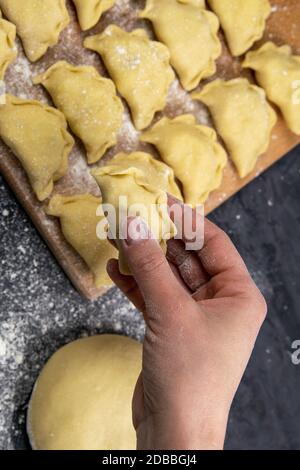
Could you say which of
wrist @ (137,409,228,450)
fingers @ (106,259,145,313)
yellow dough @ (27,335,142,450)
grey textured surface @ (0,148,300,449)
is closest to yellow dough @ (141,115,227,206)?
grey textured surface @ (0,148,300,449)

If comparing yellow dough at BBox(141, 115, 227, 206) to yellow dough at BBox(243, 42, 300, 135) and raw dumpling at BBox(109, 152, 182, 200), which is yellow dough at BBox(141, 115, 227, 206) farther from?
yellow dough at BBox(243, 42, 300, 135)

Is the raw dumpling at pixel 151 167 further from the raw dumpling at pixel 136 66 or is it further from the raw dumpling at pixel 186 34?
the raw dumpling at pixel 186 34

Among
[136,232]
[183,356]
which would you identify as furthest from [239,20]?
[183,356]

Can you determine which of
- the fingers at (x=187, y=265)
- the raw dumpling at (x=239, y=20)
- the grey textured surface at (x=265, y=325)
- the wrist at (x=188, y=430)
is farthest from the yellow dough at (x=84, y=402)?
the raw dumpling at (x=239, y=20)

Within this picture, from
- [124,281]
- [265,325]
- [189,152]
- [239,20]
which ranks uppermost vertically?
[239,20]

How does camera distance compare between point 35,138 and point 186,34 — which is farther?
point 186,34

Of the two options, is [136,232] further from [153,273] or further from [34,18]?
[34,18]

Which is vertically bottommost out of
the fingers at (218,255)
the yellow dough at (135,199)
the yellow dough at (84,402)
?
the yellow dough at (84,402)
